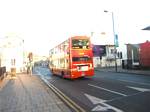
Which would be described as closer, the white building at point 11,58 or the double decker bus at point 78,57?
the double decker bus at point 78,57

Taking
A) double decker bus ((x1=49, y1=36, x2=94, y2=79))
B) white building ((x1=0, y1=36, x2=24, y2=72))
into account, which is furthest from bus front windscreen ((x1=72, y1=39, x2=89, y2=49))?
white building ((x1=0, y1=36, x2=24, y2=72))

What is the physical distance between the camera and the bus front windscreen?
30092mm

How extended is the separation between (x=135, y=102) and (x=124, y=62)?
146ft

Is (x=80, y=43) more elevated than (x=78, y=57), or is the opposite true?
(x=80, y=43)

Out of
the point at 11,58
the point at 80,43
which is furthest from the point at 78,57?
the point at 11,58

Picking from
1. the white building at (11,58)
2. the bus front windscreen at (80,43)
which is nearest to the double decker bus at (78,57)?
the bus front windscreen at (80,43)

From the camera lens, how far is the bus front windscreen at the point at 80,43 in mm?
30092

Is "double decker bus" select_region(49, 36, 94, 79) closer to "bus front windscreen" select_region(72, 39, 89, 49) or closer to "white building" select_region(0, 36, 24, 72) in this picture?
"bus front windscreen" select_region(72, 39, 89, 49)

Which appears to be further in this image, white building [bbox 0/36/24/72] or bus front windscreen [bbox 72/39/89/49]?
white building [bbox 0/36/24/72]

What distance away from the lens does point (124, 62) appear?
57.5 m

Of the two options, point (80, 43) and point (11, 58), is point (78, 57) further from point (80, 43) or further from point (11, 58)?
point (11, 58)

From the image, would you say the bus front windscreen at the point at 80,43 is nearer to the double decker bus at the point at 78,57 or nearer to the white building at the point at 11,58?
the double decker bus at the point at 78,57

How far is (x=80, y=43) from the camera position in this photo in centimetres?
3027

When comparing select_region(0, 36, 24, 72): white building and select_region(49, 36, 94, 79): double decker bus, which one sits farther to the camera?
select_region(0, 36, 24, 72): white building
